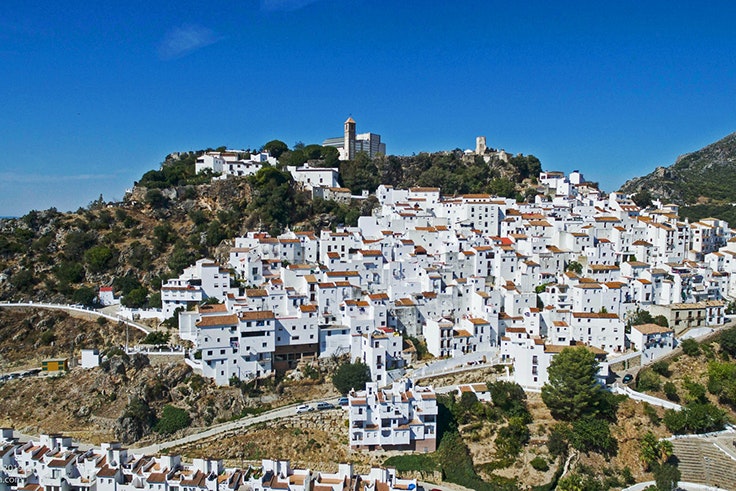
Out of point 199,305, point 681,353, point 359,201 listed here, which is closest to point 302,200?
point 359,201

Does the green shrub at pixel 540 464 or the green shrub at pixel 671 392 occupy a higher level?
the green shrub at pixel 671 392

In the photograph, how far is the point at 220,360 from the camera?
2767cm

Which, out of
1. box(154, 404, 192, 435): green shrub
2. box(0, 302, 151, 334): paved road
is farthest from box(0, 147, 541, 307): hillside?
box(154, 404, 192, 435): green shrub

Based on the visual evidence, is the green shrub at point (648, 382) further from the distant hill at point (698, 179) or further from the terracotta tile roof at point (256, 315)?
the distant hill at point (698, 179)

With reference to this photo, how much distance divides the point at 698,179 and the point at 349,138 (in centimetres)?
4715

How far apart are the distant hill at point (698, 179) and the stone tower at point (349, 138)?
31.0 metres

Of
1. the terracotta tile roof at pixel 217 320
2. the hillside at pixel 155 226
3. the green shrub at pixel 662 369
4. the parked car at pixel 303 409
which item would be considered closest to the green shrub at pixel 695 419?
the green shrub at pixel 662 369

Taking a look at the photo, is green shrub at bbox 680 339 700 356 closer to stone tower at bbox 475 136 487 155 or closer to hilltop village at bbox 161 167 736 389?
hilltop village at bbox 161 167 736 389

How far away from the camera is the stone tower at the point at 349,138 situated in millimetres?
60031

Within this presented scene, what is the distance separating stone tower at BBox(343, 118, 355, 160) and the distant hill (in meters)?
31.0

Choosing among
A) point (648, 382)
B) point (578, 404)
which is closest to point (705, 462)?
point (648, 382)

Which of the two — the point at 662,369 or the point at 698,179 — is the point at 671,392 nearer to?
the point at 662,369

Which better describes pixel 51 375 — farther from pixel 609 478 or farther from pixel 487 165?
pixel 487 165

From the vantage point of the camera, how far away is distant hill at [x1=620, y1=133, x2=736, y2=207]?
63562 mm
